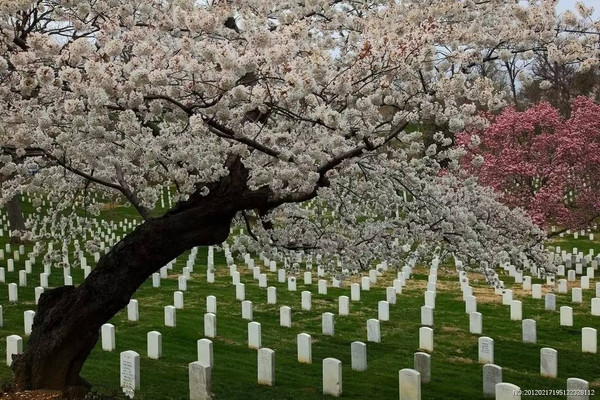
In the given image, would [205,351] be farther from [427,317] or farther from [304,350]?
[427,317]

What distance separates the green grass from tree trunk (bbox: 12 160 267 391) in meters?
1.12

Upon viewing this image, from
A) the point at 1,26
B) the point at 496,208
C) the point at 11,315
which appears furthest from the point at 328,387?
the point at 11,315

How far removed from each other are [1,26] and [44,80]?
199cm

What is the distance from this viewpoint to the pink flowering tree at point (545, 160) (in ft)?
76.2

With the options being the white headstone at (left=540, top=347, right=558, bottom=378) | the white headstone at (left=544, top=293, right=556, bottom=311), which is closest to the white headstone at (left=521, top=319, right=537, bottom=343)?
the white headstone at (left=540, top=347, right=558, bottom=378)

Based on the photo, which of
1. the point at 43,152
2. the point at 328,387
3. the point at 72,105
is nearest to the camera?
the point at 72,105

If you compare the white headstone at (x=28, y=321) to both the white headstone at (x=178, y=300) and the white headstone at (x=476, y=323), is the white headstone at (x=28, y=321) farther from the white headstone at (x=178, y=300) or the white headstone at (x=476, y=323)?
the white headstone at (x=476, y=323)

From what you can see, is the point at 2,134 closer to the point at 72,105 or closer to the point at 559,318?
the point at 72,105

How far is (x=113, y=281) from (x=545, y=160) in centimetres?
1975

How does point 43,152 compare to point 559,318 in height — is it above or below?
above

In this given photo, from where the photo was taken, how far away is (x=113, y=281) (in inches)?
307

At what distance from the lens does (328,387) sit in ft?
34.1

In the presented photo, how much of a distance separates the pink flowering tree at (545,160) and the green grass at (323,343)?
3633 millimetres

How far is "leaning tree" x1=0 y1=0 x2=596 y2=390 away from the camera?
627 centimetres
